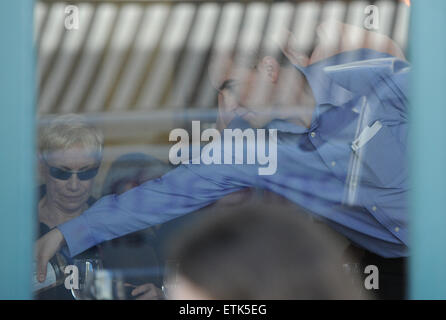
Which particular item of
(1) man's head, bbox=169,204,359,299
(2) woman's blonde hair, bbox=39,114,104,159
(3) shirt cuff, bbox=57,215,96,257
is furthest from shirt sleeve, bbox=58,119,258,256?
(1) man's head, bbox=169,204,359,299

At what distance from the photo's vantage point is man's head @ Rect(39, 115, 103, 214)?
1.96 meters

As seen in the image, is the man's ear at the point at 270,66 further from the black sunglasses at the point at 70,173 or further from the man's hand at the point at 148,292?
the man's hand at the point at 148,292

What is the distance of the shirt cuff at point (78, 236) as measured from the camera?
198 centimetres

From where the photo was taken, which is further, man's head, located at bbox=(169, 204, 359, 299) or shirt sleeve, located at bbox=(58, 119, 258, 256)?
shirt sleeve, located at bbox=(58, 119, 258, 256)

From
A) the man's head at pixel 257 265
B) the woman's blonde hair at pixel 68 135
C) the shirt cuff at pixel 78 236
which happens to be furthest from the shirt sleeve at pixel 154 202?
the man's head at pixel 257 265

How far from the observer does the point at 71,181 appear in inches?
78.5

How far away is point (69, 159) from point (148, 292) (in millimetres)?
451

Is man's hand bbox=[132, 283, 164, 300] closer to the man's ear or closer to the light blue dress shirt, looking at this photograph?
the light blue dress shirt

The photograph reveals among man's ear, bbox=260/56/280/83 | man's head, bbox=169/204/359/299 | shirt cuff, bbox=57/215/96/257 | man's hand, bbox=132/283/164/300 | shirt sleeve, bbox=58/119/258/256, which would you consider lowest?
man's hand, bbox=132/283/164/300

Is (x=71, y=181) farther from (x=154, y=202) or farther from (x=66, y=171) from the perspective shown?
(x=154, y=202)

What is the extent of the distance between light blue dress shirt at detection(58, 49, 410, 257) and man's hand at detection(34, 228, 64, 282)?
25mm

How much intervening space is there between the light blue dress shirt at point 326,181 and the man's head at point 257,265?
0.79 m

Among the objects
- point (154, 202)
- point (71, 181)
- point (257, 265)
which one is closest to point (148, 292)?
point (154, 202)
